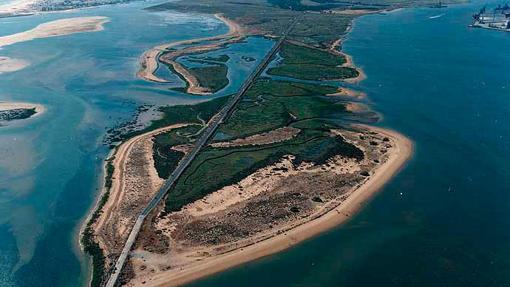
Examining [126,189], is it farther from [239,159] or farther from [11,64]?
[11,64]

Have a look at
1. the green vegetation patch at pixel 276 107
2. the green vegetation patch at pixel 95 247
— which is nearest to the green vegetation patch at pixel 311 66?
the green vegetation patch at pixel 276 107

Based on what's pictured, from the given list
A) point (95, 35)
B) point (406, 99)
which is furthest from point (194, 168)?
point (95, 35)

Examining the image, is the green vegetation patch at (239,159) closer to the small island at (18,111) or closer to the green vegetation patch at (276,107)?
the green vegetation patch at (276,107)

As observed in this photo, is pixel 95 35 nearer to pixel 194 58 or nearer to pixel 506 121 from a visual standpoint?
pixel 194 58

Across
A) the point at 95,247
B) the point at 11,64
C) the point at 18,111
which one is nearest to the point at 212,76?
the point at 18,111

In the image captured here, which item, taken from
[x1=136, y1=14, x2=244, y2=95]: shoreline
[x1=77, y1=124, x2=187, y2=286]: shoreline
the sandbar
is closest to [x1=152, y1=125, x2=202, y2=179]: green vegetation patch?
[x1=77, y1=124, x2=187, y2=286]: shoreline
